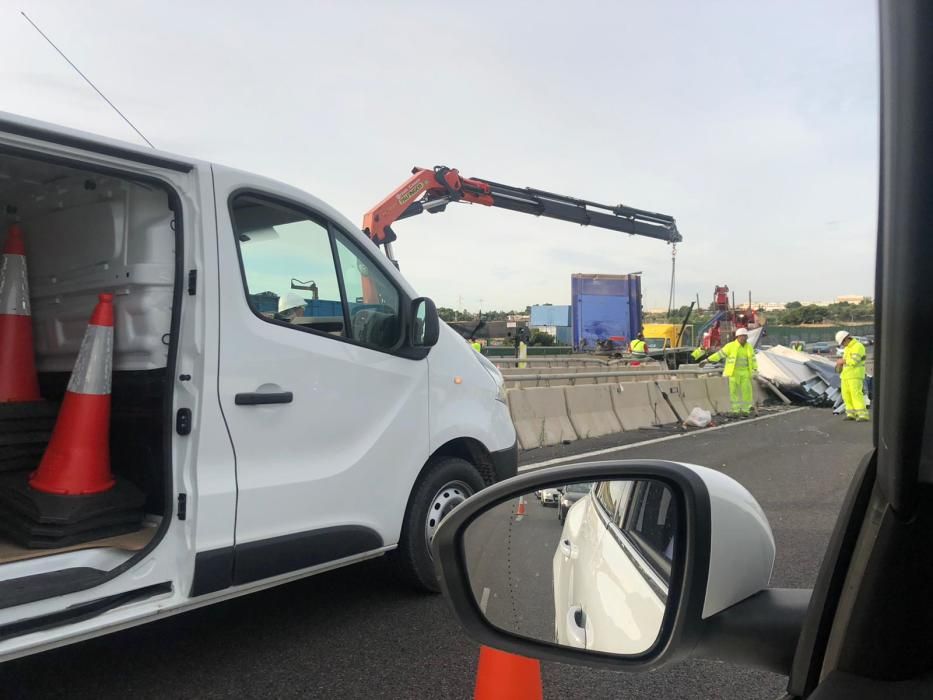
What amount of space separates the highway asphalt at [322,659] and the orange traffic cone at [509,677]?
0.62 meters

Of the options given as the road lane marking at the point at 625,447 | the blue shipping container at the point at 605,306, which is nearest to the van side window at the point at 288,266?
the road lane marking at the point at 625,447

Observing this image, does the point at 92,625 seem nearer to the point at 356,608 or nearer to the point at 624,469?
the point at 356,608

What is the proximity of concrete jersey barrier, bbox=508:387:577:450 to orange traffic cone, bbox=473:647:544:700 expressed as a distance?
260 inches

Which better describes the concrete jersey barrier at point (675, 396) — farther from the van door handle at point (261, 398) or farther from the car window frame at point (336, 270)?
the van door handle at point (261, 398)

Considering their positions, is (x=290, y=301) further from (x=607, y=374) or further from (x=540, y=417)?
(x=607, y=374)

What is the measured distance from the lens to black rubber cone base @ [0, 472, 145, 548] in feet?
9.38

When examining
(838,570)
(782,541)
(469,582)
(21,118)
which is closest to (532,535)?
(469,582)

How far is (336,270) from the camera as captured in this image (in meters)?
3.59

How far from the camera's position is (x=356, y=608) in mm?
3770

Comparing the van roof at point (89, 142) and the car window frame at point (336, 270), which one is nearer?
the van roof at point (89, 142)

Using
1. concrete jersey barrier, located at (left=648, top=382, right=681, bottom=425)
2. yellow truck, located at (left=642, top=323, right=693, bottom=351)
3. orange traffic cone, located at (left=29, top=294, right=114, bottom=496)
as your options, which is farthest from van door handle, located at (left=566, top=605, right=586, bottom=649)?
yellow truck, located at (left=642, top=323, right=693, bottom=351)

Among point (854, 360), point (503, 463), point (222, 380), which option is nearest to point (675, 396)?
point (854, 360)

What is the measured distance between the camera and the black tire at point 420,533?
372 centimetres

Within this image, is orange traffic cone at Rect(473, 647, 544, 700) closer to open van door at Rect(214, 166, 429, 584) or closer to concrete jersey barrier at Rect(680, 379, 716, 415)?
open van door at Rect(214, 166, 429, 584)
